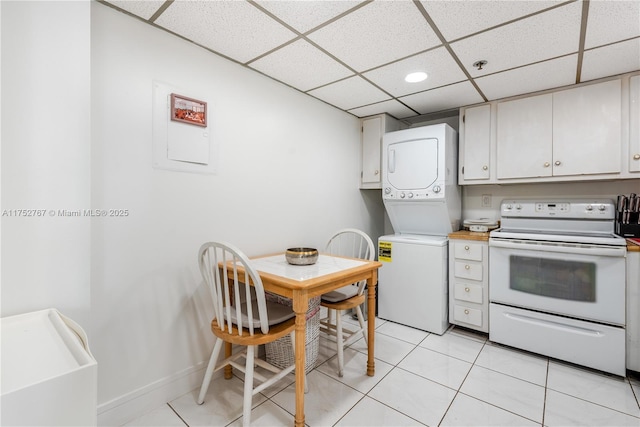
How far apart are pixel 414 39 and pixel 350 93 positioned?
903mm

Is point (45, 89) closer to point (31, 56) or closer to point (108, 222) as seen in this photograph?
point (31, 56)

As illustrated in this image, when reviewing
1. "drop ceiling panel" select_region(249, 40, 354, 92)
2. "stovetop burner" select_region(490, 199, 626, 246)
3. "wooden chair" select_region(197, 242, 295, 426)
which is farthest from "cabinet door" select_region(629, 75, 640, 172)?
"wooden chair" select_region(197, 242, 295, 426)

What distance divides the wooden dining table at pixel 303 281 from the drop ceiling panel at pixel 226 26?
1391 mm

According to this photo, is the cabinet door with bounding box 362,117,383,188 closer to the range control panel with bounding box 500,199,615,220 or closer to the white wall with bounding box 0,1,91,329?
the range control panel with bounding box 500,199,615,220

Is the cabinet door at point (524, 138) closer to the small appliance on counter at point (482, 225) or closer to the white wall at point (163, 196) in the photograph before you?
the small appliance on counter at point (482, 225)

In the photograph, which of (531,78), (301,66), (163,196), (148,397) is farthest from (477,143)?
(148,397)

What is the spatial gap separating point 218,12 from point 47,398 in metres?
1.71

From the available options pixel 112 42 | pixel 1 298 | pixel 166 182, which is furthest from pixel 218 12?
pixel 1 298

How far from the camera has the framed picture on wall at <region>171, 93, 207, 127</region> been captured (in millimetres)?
1739

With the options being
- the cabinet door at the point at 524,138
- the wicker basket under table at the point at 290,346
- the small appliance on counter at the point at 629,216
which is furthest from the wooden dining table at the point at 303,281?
the small appliance on counter at the point at 629,216

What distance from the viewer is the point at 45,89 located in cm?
115

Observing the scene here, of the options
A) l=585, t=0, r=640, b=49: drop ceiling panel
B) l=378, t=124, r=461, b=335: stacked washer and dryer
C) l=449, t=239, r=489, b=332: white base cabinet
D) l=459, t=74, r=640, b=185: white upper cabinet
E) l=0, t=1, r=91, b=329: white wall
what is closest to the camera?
l=0, t=1, r=91, b=329: white wall

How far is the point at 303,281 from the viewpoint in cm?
150

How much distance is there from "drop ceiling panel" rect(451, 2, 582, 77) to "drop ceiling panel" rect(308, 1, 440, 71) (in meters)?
0.28
